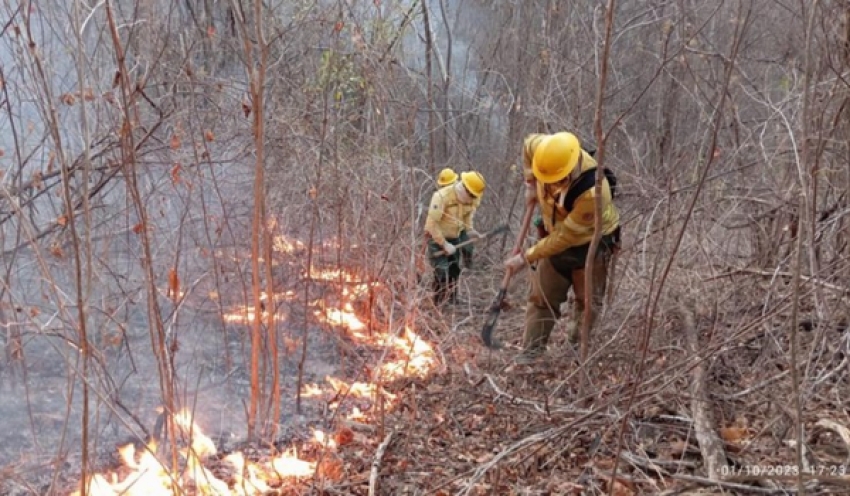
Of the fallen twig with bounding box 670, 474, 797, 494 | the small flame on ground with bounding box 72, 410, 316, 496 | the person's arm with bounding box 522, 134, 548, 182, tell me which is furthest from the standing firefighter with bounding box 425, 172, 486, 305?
the fallen twig with bounding box 670, 474, 797, 494

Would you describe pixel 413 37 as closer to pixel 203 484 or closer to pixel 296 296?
pixel 296 296

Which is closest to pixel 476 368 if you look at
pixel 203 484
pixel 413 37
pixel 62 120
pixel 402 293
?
pixel 402 293

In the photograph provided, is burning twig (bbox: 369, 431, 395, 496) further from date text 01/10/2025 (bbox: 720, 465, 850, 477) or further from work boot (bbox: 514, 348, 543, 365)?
date text 01/10/2025 (bbox: 720, 465, 850, 477)

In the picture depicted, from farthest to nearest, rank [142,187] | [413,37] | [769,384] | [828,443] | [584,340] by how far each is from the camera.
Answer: [413,37] < [142,187] < [584,340] < [769,384] < [828,443]

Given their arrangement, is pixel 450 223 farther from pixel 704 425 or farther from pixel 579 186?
pixel 704 425

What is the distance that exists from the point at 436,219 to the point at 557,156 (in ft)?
10.9

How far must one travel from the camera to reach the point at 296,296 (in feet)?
20.3

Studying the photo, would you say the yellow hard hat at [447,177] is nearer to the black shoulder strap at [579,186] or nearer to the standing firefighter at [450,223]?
the standing firefighter at [450,223]

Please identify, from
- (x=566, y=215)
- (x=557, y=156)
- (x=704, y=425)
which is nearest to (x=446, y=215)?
(x=566, y=215)

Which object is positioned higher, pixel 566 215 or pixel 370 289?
pixel 566 215

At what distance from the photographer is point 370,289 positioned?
6129 millimetres

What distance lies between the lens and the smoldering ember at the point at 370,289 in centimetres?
293

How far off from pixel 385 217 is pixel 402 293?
2.49 ft

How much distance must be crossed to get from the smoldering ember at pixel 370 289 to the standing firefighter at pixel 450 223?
0.03 metres
